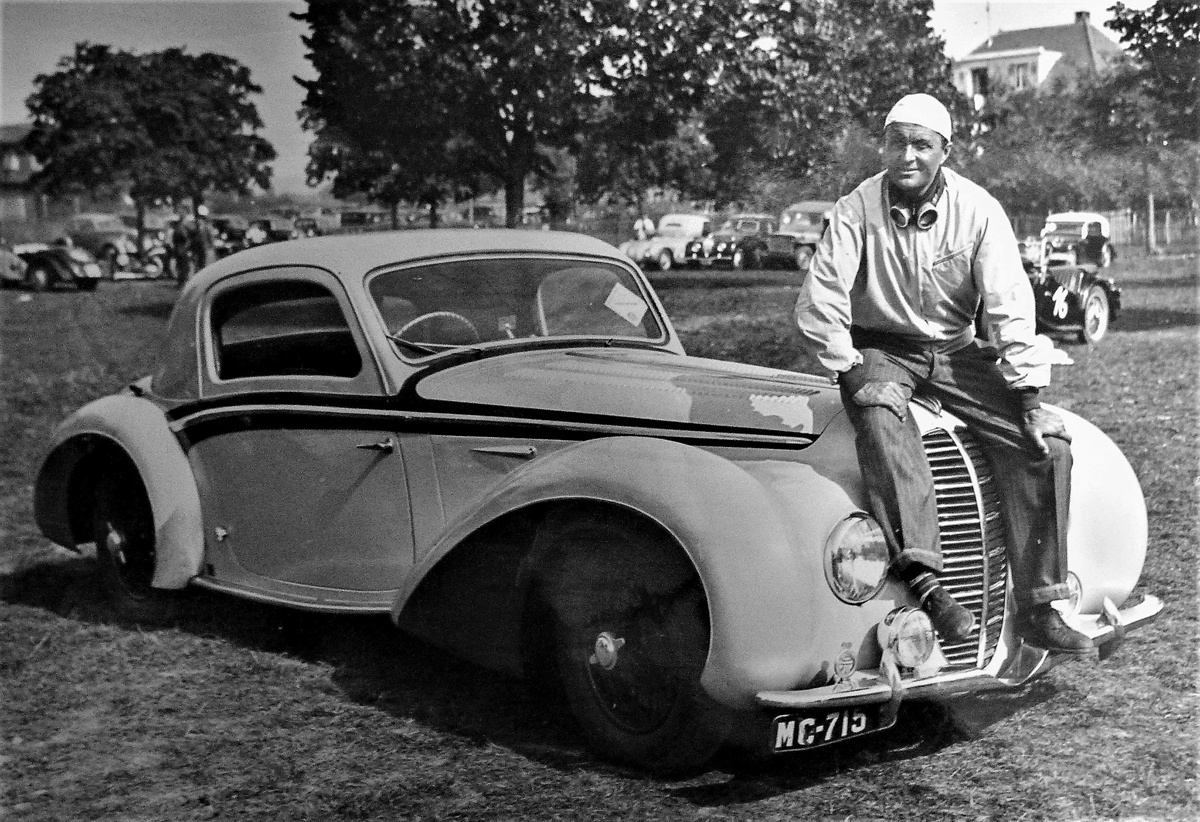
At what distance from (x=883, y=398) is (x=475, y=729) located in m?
1.45

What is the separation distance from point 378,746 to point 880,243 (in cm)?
187

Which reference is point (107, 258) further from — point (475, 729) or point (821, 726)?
point (821, 726)

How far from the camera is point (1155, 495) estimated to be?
16.5 ft

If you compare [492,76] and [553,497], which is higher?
[492,76]

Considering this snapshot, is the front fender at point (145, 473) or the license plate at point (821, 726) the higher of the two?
the front fender at point (145, 473)

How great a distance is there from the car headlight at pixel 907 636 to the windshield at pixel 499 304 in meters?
1.57

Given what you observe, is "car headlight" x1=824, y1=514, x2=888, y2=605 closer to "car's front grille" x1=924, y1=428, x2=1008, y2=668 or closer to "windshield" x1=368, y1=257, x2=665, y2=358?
"car's front grille" x1=924, y1=428, x2=1008, y2=668

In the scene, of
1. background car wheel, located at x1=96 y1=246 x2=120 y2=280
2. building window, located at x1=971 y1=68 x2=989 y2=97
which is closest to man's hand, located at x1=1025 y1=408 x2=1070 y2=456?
building window, located at x1=971 y1=68 x2=989 y2=97

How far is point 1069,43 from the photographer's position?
13.8 feet

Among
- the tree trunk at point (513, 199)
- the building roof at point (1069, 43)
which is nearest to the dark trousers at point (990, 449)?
the building roof at point (1069, 43)

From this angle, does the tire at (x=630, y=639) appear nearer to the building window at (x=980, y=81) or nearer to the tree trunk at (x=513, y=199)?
the tree trunk at (x=513, y=199)

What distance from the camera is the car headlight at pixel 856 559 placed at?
2.70 meters

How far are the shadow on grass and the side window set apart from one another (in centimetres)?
89

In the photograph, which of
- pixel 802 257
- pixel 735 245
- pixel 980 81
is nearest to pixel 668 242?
pixel 735 245
